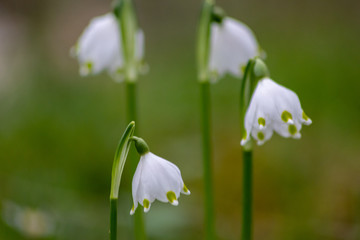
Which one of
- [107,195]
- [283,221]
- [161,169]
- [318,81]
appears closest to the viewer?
[161,169]

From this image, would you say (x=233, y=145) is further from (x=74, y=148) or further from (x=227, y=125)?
(x=74, y=148)

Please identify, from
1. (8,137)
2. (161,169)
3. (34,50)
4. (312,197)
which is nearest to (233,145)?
(312,197)

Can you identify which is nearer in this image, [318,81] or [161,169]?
[161,169]

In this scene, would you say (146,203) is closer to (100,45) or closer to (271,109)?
(271,109)

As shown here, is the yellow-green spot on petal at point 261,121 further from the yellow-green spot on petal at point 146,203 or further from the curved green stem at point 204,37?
the curved green stem at point 204,37

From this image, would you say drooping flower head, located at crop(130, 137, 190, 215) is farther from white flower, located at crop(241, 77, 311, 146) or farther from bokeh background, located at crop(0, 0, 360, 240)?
bokeh background, located at crop(0, 0, 360, 240)

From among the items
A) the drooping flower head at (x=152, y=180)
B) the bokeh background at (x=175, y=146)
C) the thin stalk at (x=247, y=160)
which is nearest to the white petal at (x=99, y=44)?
the bokeh background at (x=175, y=146)
